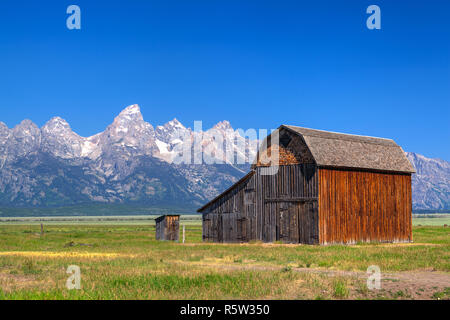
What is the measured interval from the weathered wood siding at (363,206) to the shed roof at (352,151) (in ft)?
2.33

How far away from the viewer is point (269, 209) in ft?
161

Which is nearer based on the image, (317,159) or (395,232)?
(317,159)

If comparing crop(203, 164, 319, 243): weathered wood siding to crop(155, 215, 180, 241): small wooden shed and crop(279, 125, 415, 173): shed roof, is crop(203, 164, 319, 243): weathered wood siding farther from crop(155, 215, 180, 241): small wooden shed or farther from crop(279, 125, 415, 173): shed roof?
crop(155, 215, 180, 241): small wooden shed

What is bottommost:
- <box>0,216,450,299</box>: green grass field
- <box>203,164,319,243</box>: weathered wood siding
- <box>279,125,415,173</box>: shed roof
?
<box>0,216,450,299</box>: green grass field

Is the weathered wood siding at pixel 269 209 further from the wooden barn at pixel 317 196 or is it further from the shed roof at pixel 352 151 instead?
the shed roof at pixel 352 151

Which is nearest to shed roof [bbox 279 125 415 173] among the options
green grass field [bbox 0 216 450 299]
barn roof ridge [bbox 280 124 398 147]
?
barn roof ridge [bbox 280 124 398 147]

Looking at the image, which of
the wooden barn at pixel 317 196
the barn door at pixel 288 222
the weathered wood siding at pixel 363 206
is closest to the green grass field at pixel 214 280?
the weathered wood siding at pixel 363 206

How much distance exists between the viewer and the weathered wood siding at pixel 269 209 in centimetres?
4628

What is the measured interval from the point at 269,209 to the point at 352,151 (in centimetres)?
885

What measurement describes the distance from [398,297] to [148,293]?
749 centimetres

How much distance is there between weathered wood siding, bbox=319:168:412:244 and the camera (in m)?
46.2

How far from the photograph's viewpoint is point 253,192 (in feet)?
166
